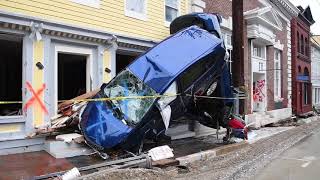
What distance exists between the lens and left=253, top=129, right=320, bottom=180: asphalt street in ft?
A: 30.9

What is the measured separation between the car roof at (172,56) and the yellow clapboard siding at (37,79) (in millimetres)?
2319

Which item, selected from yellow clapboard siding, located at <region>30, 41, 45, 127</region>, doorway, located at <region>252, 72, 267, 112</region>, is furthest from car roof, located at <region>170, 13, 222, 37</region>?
doorway, located at <region>252, 72, 267, 112</region>

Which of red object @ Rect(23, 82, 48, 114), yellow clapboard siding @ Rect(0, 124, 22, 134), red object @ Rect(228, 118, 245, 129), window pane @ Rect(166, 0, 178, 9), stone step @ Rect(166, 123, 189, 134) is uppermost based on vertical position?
window pane @ Rect(166, 0, 178, 9)

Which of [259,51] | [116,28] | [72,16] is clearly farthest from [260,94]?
[72,16]

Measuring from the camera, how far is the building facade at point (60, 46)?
10.5 m

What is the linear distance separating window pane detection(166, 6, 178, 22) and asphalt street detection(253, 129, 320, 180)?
6.42m

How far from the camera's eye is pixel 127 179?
28.2 ft

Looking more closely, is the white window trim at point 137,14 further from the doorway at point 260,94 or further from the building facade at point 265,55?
the doorway at point 260,94

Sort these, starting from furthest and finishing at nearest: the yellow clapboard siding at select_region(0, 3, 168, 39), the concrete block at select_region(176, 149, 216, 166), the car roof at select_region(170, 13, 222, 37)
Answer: the car roof at select_region(170, 13, 222, 37), the yellow clapboard siding at select_region(0, 3, 168, 39), the concrete block at select_region(176, 149, 216, 166)

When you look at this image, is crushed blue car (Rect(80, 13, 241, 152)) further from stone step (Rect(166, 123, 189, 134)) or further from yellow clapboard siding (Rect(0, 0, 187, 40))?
yellow clapboard siding (Rect(0, 0, 187, 40))

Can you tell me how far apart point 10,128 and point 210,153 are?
17.9 ft

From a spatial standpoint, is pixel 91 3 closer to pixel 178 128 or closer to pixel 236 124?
pixel 178 128

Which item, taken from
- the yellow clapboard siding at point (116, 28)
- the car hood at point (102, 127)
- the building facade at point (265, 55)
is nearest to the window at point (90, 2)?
the yellow clapboard siding at point (116, 28)

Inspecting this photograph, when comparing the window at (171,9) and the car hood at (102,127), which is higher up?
the window at (171,9)
